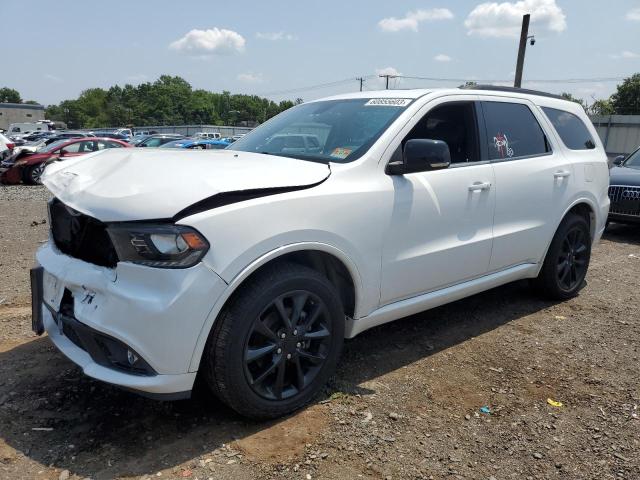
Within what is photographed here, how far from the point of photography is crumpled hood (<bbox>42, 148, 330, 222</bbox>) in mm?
2420

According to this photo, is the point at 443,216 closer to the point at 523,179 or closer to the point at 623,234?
the point at 523,179

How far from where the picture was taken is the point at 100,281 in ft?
8.18

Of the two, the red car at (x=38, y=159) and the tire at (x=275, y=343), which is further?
the red car at (x=38, y=159)

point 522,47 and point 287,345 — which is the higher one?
point 522,47

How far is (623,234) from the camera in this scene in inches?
349

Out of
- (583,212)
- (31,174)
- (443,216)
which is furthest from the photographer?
(31,174)

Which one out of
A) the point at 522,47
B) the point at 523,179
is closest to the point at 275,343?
the point at 523,179

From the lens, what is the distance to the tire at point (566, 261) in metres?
4.70

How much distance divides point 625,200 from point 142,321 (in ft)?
A: 26.5

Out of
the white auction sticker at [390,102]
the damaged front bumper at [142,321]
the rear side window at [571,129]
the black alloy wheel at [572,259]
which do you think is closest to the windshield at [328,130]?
the white auction sticker at [390,102]

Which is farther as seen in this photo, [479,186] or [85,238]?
[479,186]

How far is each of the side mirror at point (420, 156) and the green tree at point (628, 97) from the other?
68540mm

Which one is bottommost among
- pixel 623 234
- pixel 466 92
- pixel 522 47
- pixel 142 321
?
pixel 623 234

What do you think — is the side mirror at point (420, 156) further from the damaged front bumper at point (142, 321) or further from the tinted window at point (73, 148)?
the tinted window at point (73, 148)
